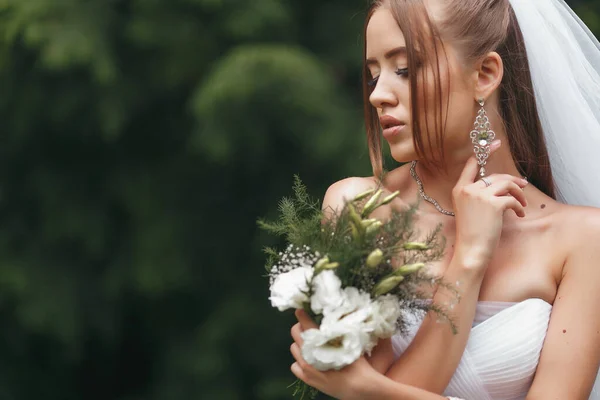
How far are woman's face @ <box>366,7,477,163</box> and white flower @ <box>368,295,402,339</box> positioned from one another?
1.47ft

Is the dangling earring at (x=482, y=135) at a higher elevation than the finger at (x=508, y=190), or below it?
higher

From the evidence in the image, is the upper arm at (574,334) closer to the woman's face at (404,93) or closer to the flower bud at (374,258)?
the woman's face at (404,93)

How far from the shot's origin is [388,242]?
2.54m

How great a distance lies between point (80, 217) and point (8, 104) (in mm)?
860

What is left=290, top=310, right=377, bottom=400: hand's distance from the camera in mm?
2549

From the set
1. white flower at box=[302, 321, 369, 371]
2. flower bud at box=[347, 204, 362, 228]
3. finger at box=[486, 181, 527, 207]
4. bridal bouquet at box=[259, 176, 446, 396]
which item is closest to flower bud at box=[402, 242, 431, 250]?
bridal bouquet at box=[259, 176, 446, 396]

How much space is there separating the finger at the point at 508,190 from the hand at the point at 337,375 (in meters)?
0.57

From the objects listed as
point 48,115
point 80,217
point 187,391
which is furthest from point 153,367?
point 48,115

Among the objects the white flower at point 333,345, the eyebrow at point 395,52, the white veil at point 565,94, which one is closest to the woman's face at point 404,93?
the eyebrow at point 395,52

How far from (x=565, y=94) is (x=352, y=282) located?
90 cm

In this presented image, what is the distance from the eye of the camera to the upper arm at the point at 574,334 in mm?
2672

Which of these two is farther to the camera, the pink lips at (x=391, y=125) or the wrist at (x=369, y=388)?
the pink lips at (x=391, y=125)

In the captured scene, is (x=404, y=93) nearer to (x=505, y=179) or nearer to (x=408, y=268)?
(x=505, y=179)

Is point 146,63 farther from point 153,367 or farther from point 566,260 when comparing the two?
point 566,260
